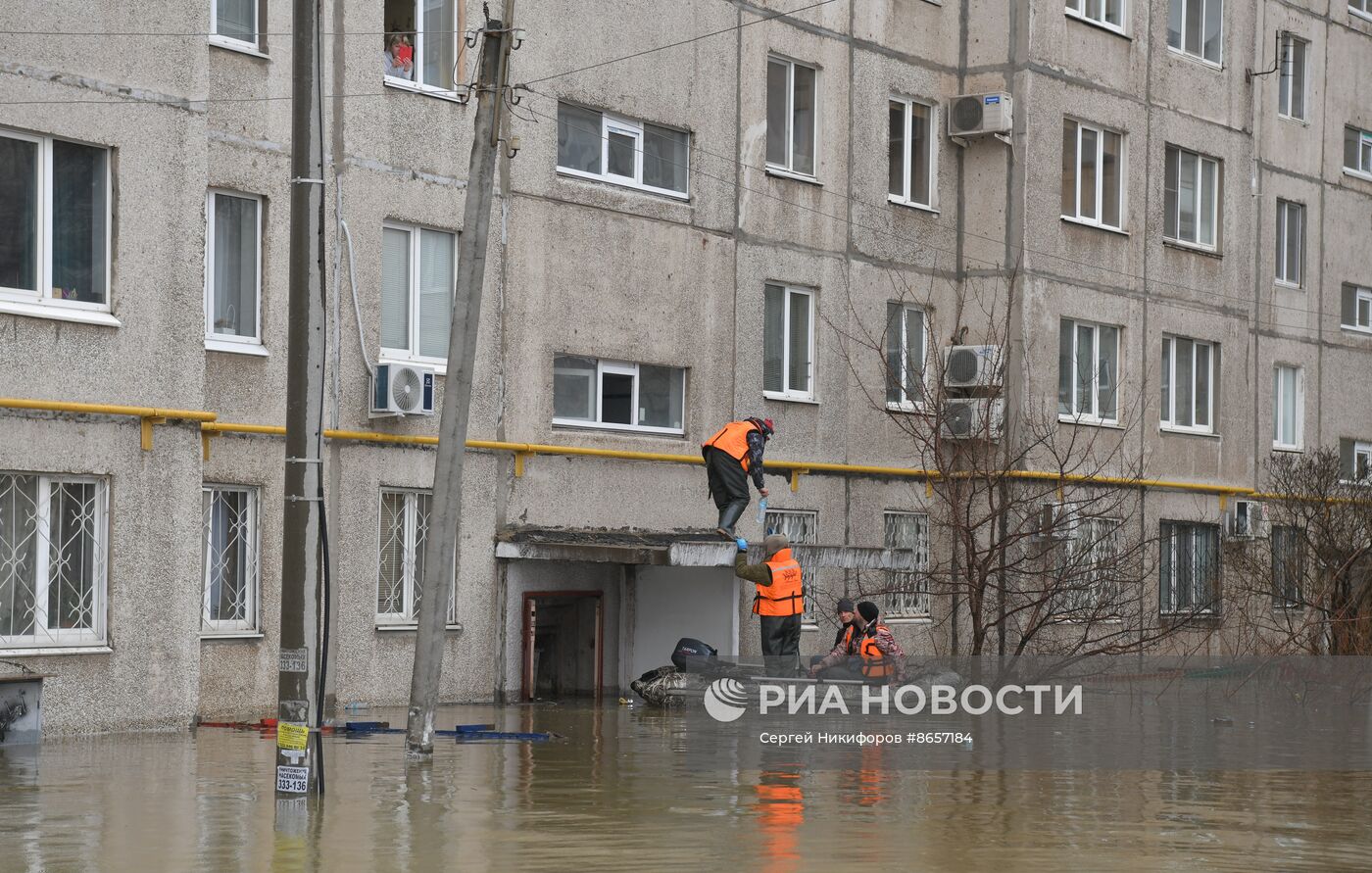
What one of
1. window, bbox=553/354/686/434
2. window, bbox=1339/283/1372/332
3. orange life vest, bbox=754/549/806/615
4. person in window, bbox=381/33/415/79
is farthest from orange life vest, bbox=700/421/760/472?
window, bbox=1339/283/1372/332

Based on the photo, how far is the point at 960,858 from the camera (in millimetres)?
10195

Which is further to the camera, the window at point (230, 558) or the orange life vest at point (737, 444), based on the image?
the orange life vest at point (737, 444)

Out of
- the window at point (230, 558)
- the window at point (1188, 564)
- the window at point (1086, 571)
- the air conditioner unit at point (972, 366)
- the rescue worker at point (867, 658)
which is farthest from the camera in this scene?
the window at point (1188, 564)

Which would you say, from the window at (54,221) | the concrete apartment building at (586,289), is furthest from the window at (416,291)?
the window at (54,221)

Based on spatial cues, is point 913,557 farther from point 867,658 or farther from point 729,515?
point 867,658

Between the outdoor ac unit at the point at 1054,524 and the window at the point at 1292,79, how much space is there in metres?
11.0

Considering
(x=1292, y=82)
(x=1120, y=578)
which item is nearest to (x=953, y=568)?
(x=1120, y=578)

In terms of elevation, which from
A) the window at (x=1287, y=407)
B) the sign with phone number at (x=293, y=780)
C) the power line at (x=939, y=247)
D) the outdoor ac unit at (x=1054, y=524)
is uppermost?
the power line at (x=939, y=247)

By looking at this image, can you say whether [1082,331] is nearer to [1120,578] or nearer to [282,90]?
[1120,578]

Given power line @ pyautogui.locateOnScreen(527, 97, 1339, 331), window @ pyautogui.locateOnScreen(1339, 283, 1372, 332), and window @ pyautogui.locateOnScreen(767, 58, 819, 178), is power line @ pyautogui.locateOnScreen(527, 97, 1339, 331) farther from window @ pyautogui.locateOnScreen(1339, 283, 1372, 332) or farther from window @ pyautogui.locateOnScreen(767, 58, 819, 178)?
window @ pyautogui.locateOnScreen(1339, 283, 1372, 332)

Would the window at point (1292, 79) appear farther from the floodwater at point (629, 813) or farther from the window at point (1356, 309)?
the floodwater at point (629, 813)

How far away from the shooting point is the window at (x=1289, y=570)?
83.0 ft

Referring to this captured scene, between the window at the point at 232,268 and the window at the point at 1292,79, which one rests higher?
the window at the point at 1292,79

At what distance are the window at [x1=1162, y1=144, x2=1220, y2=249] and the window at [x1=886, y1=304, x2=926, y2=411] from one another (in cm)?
509
